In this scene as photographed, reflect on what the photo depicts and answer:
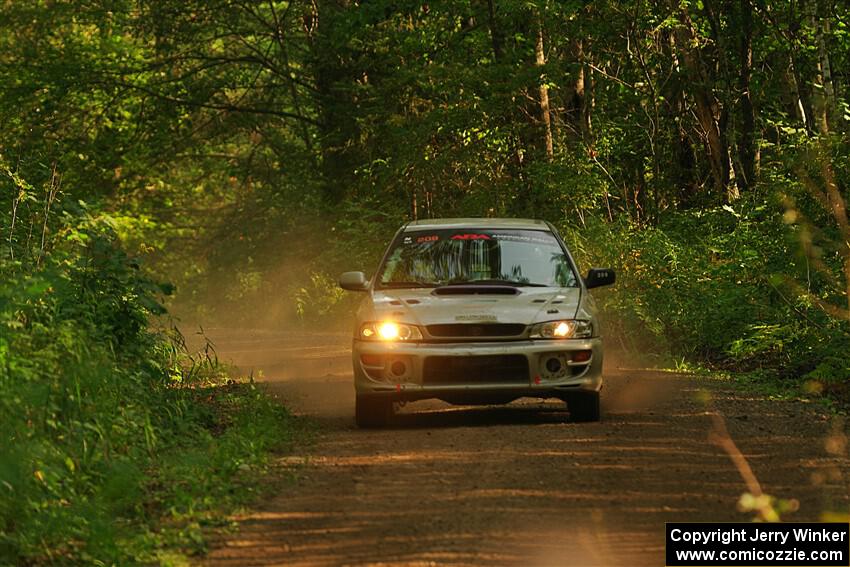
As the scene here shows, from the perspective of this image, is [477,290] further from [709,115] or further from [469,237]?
[709,115]

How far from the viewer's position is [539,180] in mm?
23703

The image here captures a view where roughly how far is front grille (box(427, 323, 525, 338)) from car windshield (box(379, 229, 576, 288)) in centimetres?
96

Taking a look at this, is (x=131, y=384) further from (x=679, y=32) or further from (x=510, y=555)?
(x=679, y=32)

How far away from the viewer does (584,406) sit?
39.0 feet

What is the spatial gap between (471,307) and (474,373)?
0.54m

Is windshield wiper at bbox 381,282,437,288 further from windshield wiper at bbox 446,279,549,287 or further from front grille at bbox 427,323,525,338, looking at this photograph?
front grille at bbox 427,323,525,338

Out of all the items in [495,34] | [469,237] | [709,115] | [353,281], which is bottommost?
[353,281]

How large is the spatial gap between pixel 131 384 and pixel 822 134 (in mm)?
8780

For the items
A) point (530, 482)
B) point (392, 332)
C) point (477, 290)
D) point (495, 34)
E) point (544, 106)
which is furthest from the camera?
point (495, 34)

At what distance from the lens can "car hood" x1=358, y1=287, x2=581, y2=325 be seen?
1147 cm

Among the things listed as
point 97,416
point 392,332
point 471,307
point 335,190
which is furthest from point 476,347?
point 335,190

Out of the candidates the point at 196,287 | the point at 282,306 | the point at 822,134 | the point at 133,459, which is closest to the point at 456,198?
the point at 282,306
